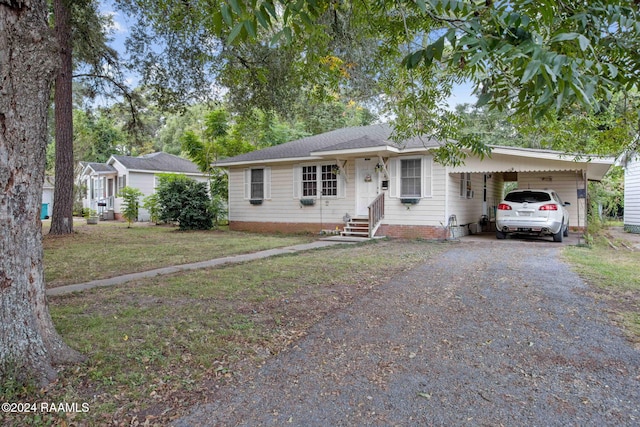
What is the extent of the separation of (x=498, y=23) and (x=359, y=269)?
4930mm

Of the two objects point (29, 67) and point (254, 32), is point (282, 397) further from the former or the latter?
point (29, 67)

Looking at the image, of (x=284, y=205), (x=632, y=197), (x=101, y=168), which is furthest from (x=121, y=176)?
(x=632, y=197)

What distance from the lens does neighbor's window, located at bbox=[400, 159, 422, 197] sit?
11977 millimetres

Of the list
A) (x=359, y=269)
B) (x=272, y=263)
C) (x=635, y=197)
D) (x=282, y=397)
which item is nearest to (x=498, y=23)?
(x=282, y=397)

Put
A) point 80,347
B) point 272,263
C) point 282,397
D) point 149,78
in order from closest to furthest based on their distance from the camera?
point 282,397 < point 80,347 < point 272,263 < point 149,78

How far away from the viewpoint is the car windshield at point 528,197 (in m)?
10.6

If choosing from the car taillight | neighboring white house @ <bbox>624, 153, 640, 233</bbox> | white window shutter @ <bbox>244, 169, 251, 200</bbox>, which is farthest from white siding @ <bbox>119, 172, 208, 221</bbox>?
neighboring white house @ <bbox>624, 153, 640, 233</bbox>

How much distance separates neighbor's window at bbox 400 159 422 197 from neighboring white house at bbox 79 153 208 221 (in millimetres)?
13392

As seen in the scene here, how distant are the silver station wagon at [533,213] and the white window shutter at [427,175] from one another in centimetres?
211

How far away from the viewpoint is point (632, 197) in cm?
1503

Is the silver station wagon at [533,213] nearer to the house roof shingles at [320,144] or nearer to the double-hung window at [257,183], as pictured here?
the house roof shingles at [320,144]

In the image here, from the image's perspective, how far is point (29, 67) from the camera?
99.2 inches

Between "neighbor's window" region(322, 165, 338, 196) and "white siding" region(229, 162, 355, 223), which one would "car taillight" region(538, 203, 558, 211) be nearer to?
"white siding" region(229, 162, 355, 223)

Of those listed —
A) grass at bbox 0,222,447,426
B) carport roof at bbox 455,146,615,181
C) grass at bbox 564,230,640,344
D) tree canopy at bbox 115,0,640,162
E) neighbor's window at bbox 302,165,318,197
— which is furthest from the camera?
neighbor's window at bbox 302,165,318,197
